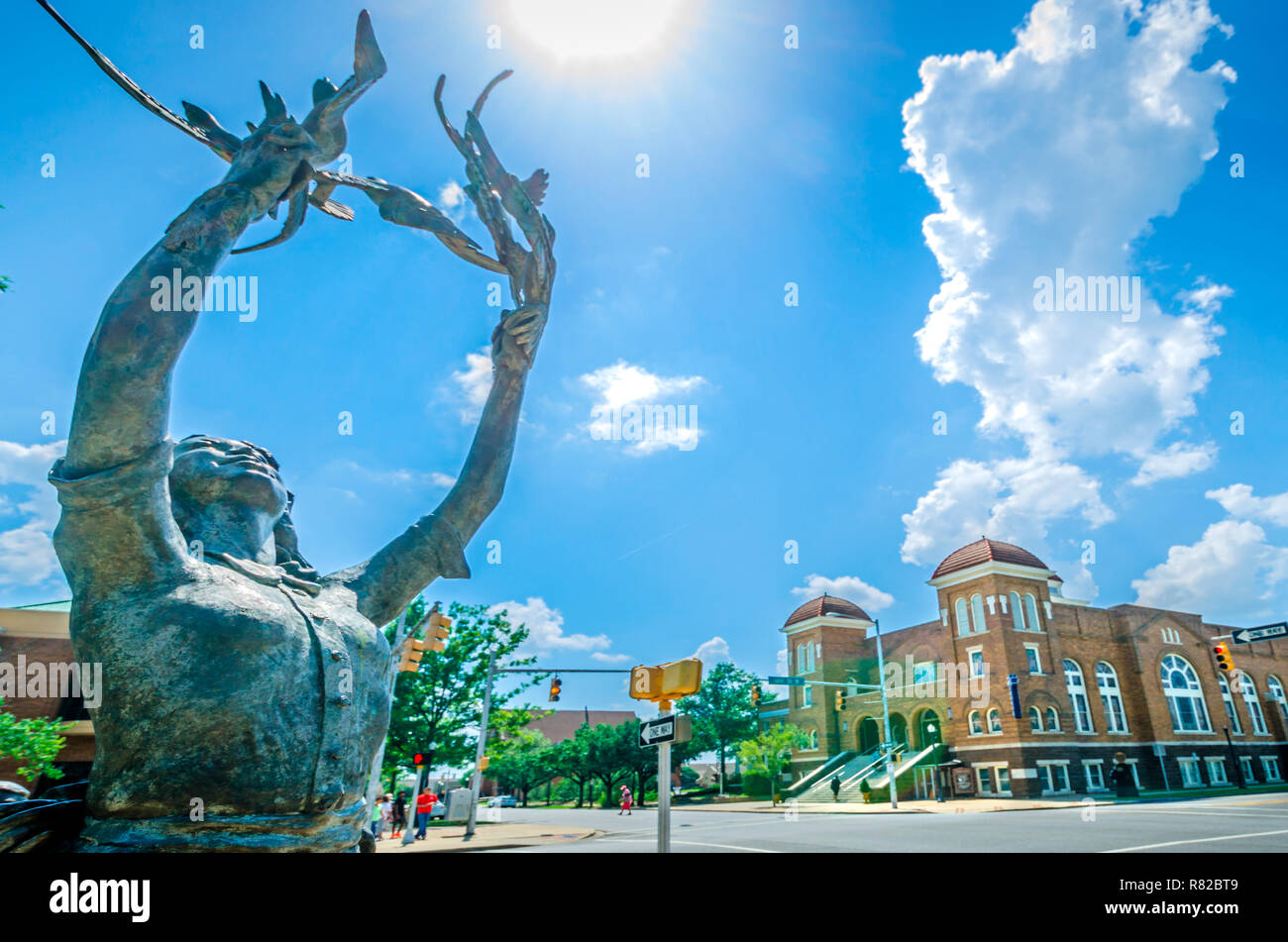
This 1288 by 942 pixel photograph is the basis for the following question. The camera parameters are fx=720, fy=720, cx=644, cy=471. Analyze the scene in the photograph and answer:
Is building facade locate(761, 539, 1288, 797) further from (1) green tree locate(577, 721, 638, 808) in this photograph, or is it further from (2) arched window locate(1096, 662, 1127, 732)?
(1) green tree locate(577, 721, 638, 808)

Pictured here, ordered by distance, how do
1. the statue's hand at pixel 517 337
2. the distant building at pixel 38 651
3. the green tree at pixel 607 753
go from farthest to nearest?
the green tree at pixel 607 753
the distant building at pixel 38 651
the statue's hand at pixel 517 337

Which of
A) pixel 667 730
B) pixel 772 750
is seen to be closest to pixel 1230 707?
pixel 772 750

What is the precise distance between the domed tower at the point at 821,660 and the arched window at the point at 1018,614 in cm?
1240

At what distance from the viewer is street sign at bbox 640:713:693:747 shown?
6.88m

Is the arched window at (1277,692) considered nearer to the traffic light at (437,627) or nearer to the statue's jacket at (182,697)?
the traffic light at (437,627)

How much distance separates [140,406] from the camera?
1589mm

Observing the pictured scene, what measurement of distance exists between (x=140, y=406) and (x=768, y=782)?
1898 inches

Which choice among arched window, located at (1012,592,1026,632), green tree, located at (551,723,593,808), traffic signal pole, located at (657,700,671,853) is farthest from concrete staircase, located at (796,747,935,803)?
traffic signal pole, located at (657,700,671,853)

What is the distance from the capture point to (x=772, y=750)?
4353 centimetres

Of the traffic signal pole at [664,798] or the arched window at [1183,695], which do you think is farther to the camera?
the arched window at [1183,695]

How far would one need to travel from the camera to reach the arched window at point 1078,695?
37.0 metres

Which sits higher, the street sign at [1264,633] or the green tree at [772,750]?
the street sign at [1264,633]

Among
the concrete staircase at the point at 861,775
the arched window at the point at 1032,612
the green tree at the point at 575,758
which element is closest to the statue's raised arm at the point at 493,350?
the concrete staircase at the point at 861,775
